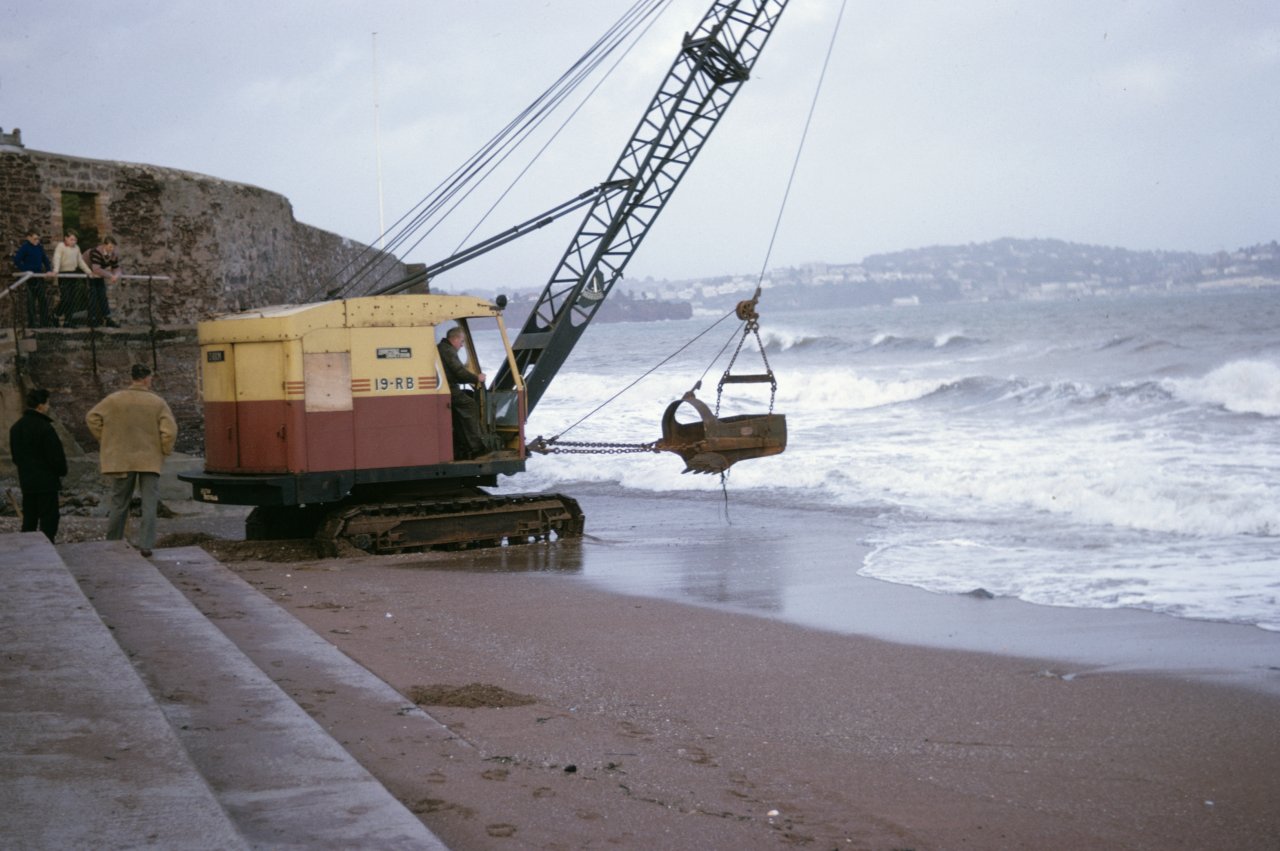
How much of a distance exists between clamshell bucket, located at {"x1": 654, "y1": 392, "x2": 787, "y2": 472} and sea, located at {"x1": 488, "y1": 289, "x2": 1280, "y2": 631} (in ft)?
1.30

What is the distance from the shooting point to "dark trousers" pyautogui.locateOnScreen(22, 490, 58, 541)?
11258mm

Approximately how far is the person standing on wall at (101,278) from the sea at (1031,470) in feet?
22.8

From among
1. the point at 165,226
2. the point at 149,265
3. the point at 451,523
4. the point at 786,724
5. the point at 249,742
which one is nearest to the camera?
the point at 249,742

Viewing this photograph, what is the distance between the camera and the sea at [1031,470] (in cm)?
1117

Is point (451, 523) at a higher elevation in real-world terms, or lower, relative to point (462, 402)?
lower

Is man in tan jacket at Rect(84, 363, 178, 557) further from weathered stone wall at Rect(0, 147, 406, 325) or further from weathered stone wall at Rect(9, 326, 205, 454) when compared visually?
weathered stone wall at Rect(0, 147, 406, 325)

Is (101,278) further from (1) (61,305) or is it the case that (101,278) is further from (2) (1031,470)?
(2) (1031,470)

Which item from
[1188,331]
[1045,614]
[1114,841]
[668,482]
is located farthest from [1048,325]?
[1114,841]

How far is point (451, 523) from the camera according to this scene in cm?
1348

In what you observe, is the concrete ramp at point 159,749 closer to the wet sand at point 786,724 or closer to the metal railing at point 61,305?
the wet sand at point 786,724

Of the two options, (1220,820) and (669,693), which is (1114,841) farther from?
(669,693)

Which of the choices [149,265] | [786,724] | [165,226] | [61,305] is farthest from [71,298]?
[786,724]

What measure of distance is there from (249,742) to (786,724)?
2.59 meters

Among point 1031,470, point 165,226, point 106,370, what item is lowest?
point 1031,470
